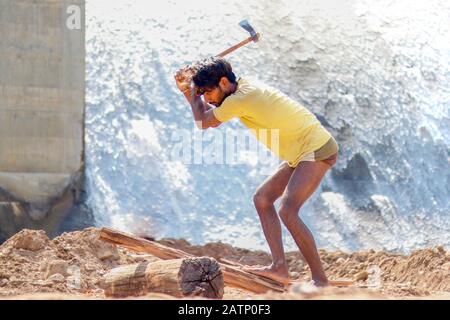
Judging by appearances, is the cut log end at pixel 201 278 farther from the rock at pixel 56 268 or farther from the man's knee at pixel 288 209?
the rock at pixel 56 268

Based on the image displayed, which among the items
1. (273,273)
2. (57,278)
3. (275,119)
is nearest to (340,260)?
(57,278)

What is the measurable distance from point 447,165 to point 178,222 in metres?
5.91

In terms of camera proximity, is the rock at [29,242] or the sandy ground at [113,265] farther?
the rock at [29,242]

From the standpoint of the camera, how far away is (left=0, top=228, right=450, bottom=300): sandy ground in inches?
434

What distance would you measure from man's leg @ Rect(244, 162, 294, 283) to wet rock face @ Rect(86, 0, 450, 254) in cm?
860

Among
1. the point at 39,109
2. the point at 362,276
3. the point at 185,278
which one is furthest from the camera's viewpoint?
the point at 39,109

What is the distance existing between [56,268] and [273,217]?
336cm

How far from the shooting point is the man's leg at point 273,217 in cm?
895

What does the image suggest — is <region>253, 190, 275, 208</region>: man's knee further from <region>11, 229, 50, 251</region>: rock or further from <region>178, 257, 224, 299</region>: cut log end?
<region>11, 229, 50, 251</region>: rock

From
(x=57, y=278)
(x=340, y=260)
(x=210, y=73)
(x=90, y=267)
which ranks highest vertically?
(x=210, y=73)

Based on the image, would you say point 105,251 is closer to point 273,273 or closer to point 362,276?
point 362,276

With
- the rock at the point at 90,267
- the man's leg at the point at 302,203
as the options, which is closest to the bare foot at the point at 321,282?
the man's leg at the point at 302,203

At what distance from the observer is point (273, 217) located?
8969 millimetres
